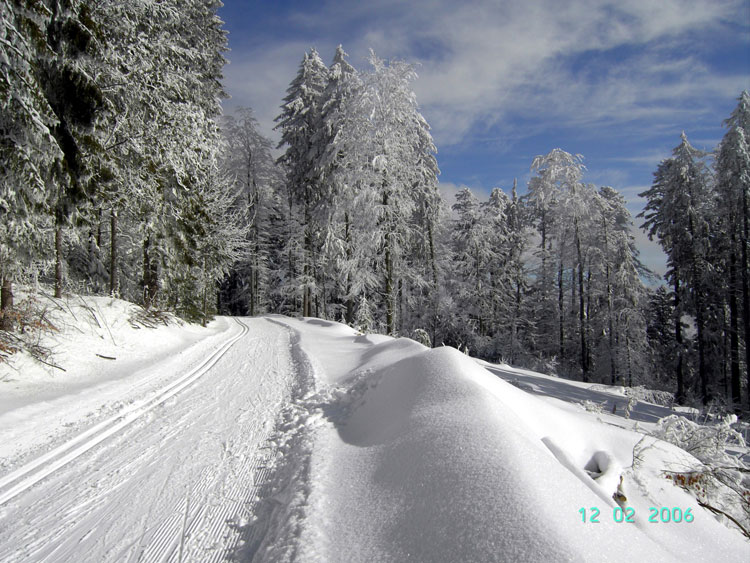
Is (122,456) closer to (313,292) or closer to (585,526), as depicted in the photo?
(585,526)

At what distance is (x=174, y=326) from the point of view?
1320 cm


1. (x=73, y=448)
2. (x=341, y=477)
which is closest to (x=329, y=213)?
(x=73, y=448)

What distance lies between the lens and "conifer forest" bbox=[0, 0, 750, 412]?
7.35m

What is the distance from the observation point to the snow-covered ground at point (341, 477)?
87.1 inches

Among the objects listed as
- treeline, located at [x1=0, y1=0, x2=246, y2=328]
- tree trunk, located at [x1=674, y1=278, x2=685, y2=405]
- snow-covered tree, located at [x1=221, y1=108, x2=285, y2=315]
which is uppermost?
snow-covered tree, located at [x1=221, y1=108, x2=285, y2=315]

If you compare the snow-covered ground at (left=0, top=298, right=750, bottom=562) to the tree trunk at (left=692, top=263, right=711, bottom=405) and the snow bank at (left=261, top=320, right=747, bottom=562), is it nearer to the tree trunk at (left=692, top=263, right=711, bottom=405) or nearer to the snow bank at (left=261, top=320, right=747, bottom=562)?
the snow bank at (left=261, top=320, right=747, bottom=562)

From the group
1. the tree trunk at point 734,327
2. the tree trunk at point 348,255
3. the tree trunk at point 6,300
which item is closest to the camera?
the tree trunk at point 6,300

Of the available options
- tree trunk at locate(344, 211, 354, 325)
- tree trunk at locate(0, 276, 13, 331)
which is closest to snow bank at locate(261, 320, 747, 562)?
tree trunk at locate(0, 276, 13, 331)

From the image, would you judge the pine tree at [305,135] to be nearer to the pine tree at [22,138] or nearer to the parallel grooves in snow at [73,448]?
the pine tree at [22,138]

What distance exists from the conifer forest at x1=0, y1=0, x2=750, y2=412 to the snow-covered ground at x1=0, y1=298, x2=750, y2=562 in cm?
467

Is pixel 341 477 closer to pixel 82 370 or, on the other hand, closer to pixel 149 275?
pixel 82 370

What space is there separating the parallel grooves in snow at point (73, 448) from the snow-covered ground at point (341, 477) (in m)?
0.02

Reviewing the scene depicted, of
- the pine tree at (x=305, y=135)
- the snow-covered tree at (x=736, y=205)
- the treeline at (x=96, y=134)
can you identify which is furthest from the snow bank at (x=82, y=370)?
the snow-covered tree at (x=736, y=205)

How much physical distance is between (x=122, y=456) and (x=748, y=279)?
2523cm
